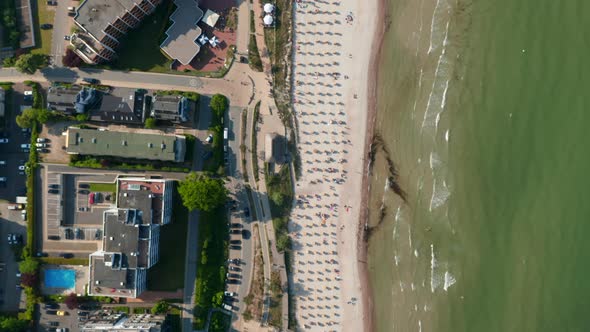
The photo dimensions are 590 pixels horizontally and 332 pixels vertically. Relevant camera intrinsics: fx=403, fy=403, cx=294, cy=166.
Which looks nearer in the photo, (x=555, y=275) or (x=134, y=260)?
(x=134, y=260)

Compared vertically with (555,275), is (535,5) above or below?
above

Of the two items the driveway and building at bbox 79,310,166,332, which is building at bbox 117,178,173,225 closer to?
building at bbox 79,310,166,332

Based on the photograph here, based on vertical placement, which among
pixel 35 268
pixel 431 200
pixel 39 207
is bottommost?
pixel 35 268

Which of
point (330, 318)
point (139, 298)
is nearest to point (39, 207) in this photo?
point (139, 298)

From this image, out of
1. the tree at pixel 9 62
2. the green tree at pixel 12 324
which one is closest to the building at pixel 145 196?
the green tree at pixel 12 324

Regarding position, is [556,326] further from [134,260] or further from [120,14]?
[120,14]

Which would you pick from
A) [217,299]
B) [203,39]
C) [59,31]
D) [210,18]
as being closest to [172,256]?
[217,299]
